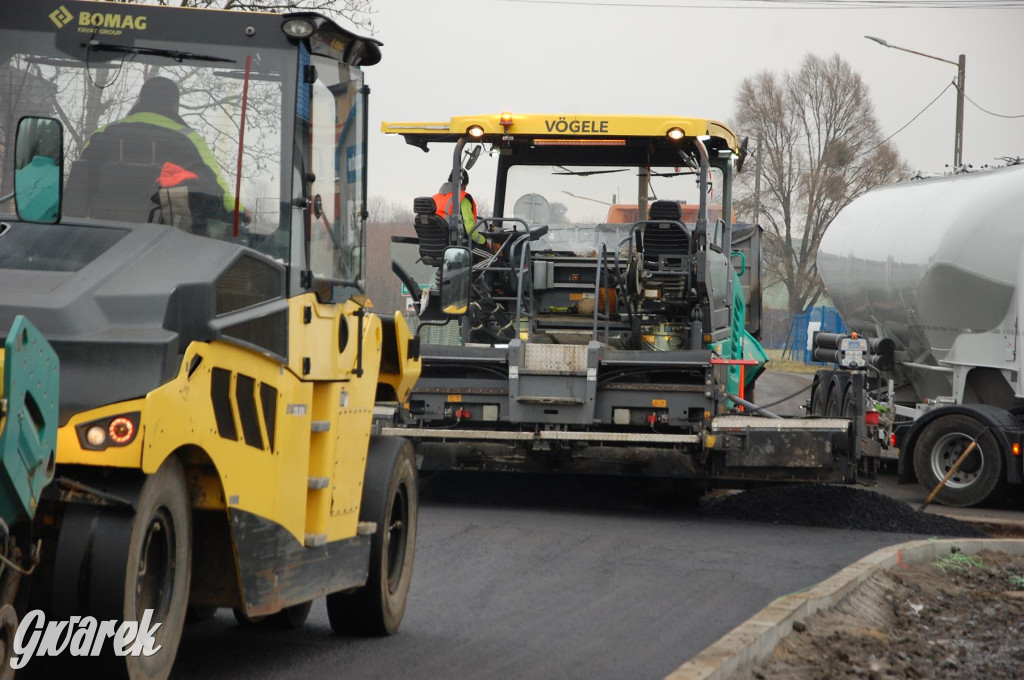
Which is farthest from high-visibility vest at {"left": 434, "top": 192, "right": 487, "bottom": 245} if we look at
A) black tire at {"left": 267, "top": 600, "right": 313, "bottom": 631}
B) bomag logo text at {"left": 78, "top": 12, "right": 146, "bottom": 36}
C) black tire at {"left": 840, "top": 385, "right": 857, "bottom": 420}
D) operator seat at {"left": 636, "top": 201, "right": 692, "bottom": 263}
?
bomag logo text at {"left": 78, "top": 12, "right": 146, "bottom": 36}

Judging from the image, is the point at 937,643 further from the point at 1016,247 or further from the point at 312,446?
the point at 1016,247

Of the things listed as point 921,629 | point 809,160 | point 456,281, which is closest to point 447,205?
point 456,281

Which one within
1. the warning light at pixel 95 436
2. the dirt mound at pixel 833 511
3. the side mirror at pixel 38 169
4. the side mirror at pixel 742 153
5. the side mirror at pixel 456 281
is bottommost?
the dirt mound at pixel 833 511

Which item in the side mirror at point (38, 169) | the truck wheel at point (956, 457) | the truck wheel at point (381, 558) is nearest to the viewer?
the side mirror at point (38, 169)

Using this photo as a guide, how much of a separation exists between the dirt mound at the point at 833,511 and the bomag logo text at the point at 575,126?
369cm

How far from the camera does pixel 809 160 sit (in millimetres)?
58312

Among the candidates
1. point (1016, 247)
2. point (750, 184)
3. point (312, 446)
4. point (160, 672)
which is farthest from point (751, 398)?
point (750, 184)

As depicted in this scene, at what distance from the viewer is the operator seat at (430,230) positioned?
13.4 meters

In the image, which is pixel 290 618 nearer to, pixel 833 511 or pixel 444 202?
pixel 833 511

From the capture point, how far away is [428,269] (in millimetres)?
14797

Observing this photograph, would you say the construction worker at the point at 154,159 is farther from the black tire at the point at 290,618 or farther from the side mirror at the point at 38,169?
the black tire at the point at 290,618

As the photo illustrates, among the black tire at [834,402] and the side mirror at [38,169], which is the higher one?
the side mirror at [38,169]

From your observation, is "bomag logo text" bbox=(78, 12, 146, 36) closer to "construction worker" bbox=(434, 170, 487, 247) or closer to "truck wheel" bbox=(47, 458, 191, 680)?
"truck wheel" bbox=(47, 458, 191, 680)

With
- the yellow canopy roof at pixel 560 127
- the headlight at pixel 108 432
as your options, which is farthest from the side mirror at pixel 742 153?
the headlight at pixel 108 432
